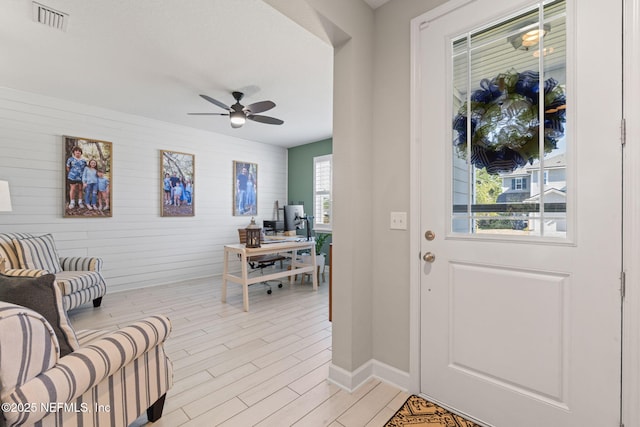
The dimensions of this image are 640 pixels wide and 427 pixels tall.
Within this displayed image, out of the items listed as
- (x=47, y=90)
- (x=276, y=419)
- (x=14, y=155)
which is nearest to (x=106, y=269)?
(x=14, y=155)

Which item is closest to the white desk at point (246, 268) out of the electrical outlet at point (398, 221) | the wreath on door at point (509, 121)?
the electrical outlet at point (398, 221)

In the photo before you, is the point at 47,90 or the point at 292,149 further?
the point at 292,149

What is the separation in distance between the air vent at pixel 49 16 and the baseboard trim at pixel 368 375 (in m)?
3.27

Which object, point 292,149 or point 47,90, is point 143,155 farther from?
point 292,149

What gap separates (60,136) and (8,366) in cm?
414

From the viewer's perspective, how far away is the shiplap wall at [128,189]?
3637 millimetres

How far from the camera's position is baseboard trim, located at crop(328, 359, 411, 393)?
1916 millimetres

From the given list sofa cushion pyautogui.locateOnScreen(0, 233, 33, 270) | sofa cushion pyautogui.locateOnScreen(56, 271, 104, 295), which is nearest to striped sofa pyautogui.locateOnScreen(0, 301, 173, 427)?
sofa cushion pyautogui.locateOnScreen(56, 271, 104, 295)

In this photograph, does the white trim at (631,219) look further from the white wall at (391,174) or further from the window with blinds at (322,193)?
the window with blinds at (322,193)

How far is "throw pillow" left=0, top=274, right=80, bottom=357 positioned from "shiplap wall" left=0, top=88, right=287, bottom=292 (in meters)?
3.35

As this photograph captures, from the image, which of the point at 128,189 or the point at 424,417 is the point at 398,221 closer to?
the point at 424,417

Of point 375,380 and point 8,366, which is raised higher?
point 8,366

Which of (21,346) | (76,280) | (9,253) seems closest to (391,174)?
(21,346)

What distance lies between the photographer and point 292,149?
668 centimetres
